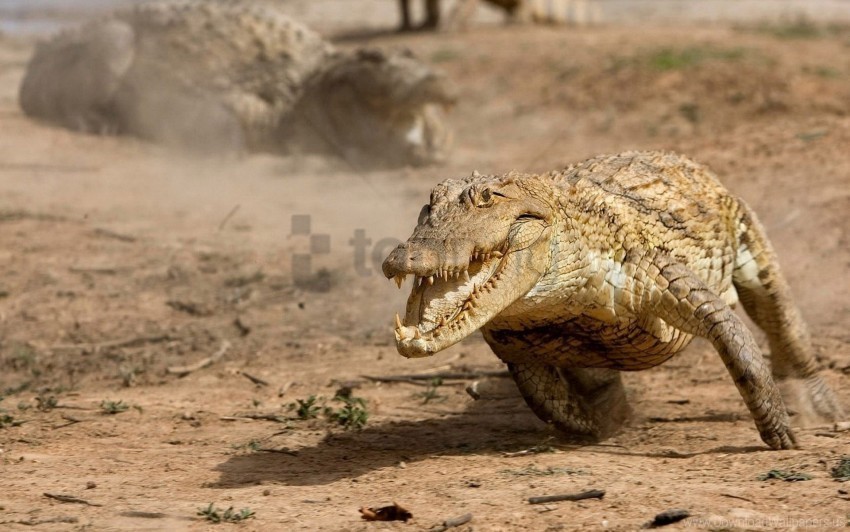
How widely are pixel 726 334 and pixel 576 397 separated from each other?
85 cm

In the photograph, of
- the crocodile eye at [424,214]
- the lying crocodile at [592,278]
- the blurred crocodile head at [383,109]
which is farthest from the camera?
the blurred crocodile head at [383,109]

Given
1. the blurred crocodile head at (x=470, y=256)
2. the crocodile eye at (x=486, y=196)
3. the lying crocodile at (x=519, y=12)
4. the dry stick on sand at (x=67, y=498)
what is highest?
the lying crocodile at (x=519, y=12)

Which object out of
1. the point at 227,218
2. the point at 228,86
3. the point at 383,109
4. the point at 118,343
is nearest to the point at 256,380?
the point at 118,343

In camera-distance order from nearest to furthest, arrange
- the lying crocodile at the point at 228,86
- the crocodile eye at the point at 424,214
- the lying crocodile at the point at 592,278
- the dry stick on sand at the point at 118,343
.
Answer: the lying crocodile at the point at 592,278 → the crocodile eye at the point at 424,214 → the dry stick on sand at the point at 118,343 → the lying crocodile at the point at 228,86

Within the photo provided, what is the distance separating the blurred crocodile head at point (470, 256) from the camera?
12.7 ft

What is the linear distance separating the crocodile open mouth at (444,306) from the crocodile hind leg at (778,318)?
1.76 m

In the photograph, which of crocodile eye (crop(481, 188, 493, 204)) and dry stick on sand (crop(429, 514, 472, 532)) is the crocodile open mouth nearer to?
crocodile eye (crop(481, 188, 493, 204))

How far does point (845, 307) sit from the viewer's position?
6.68 metres

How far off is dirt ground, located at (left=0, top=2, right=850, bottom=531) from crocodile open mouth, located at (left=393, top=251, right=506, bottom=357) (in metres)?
0.60

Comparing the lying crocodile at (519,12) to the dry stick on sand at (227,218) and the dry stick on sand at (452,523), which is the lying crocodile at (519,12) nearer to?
the dry stick on sand at (227,218)

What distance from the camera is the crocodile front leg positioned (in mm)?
4367

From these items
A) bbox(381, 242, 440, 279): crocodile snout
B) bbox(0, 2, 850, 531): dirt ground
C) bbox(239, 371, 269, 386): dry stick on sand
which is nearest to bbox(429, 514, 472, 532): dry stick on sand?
bbox(0, 2, 850, 531): dirt ground

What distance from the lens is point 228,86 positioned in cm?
1277

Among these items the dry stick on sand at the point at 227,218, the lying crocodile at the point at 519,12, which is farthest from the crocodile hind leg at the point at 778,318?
the lying crocodile at the point at 519,12
